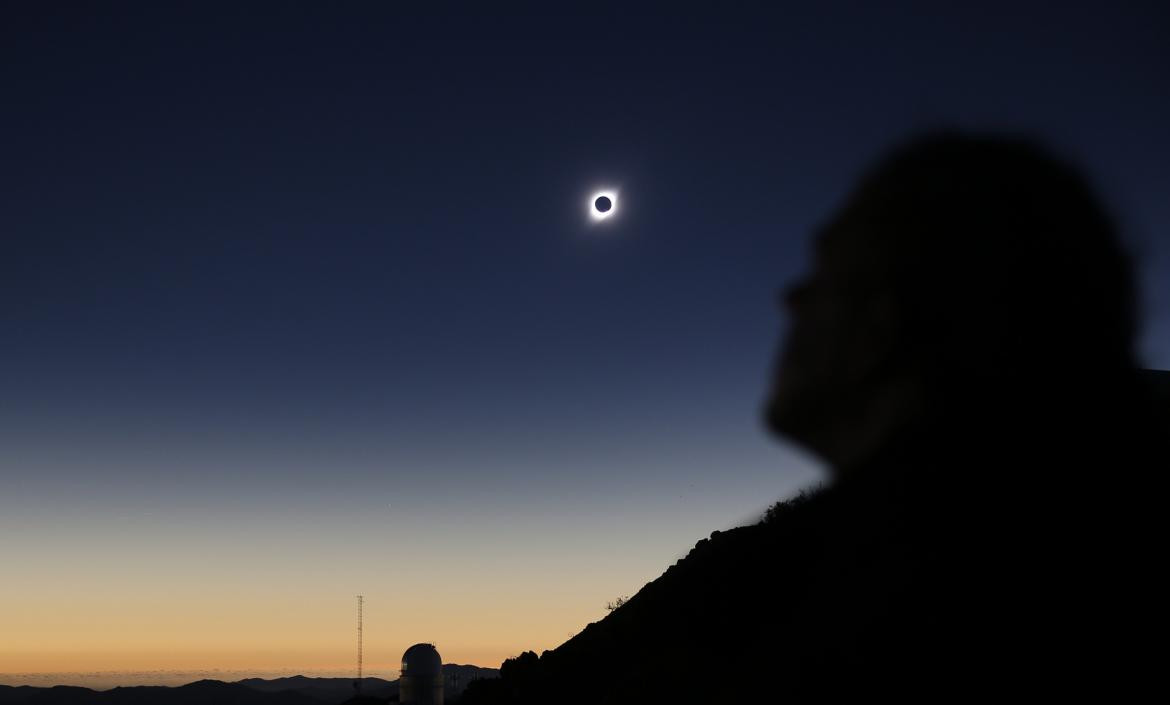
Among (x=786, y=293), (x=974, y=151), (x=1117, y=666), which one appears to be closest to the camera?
(x=1117, y=666)

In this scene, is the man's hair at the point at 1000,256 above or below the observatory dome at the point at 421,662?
above

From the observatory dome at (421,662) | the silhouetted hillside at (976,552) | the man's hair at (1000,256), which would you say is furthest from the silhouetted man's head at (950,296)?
the observatory dome at (421,662)

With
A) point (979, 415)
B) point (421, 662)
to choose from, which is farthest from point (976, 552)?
point (421, 662)

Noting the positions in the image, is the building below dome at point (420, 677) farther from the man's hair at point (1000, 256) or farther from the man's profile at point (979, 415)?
the man's hair at point (1000, 256)

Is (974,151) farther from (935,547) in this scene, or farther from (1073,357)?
(935,547)

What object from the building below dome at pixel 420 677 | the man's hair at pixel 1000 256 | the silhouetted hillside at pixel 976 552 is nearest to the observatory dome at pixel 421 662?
the building below dome at pixel 420 677

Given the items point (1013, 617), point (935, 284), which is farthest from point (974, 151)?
point (1013, 617)

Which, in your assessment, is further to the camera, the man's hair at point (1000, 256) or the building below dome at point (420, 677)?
the building below dome at point (420, 677)

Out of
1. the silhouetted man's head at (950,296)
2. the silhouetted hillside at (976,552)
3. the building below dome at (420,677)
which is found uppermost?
the silhouetted man's head at (950,296)
